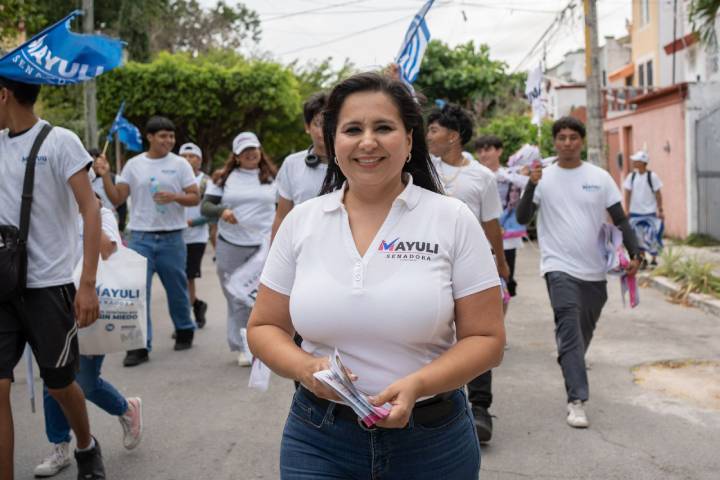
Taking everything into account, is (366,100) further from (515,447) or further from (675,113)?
(675,113)

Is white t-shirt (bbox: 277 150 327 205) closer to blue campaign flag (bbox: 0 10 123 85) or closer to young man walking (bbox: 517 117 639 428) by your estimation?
blue campaign flag (bbox: 0 10 123 85)

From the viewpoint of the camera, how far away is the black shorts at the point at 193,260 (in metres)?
9.52

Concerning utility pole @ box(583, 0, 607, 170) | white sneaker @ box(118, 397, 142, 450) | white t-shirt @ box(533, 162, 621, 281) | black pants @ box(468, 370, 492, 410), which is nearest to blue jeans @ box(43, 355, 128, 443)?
white sneaker @ box(118, 397, 142, 450)

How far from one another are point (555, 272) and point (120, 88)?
24.3 metres

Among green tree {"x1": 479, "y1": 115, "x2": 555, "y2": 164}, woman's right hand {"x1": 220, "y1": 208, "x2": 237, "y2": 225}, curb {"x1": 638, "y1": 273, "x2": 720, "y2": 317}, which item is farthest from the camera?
green tree {"x1": 479, "y1": 115, "x2": 555, "y2": 164}

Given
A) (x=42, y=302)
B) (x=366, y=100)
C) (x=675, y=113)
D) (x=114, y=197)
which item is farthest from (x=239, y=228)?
(x=675, y=113)

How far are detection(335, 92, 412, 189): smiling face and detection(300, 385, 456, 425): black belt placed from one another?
648 millimetres

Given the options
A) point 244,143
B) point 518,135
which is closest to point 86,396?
point 244,143

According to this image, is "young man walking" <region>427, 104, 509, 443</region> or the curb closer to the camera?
"young man walking" <region>427, 104, 509, 443</region>

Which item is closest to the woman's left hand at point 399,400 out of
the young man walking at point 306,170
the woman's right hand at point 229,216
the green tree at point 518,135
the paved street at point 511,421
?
the paved street at point 511,421

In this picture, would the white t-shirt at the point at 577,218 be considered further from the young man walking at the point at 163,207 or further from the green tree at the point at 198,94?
the green tree at the point at 198,94

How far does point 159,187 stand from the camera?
7906 mm

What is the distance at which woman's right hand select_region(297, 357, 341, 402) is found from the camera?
227 centimetres

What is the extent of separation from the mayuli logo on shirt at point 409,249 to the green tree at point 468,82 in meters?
27.7
